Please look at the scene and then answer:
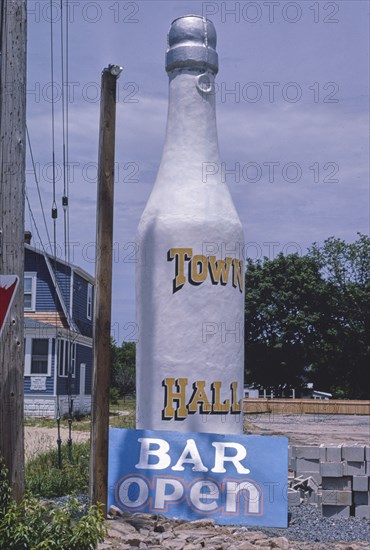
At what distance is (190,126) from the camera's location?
1395 centimetres

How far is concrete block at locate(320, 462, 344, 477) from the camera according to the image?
11.5m

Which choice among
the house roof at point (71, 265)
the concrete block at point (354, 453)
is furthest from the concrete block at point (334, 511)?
the house roof at point (71, 265)

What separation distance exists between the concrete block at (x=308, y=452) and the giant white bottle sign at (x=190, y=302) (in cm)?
139

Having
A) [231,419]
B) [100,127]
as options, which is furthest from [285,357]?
[100,127]

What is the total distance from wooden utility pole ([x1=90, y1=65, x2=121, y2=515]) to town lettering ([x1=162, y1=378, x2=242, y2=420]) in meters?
2.86

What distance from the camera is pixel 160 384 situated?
1306 cm

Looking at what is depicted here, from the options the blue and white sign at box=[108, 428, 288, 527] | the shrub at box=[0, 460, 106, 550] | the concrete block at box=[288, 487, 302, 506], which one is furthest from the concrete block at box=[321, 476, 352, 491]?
the shrub at box=[0, 460, 106, 550]

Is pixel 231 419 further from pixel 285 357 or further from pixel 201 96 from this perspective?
pixel 285 357

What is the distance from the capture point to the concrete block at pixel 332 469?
1148 centimetres

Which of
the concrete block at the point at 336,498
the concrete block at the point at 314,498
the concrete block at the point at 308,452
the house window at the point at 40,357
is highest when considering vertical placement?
the house window at the point at 40,357

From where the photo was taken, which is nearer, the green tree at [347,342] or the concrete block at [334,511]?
the concrete block at [334,511]

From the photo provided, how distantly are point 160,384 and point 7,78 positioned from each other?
21.4ft

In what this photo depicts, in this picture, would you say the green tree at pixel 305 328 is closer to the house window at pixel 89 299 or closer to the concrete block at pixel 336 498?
the house window at pixel 89 299

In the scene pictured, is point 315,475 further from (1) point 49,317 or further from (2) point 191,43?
(1) point 49,317
